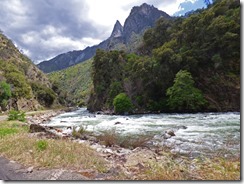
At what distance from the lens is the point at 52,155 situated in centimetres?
552

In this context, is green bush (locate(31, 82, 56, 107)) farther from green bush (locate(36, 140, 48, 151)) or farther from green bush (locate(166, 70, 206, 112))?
green bush (locate(36, 140, 48, 151))

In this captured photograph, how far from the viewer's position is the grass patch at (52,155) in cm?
508

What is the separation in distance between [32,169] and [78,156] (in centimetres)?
94

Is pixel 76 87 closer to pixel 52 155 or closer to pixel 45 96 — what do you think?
Result: pixel 45 96

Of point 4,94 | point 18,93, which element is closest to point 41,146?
point 4,94

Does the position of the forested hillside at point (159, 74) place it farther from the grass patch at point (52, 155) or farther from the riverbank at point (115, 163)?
the grass patch at point (52, 155)

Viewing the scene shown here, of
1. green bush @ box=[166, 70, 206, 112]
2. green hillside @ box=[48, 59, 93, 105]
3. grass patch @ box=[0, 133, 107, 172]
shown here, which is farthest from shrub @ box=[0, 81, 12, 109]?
grass patch @ box=[0, 133, 107, 172]

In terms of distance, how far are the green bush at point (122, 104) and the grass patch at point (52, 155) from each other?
19.4 meters

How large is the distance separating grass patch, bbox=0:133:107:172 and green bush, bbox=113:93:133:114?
1943 cm

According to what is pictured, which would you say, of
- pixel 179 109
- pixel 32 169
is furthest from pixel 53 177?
pixel 179 109

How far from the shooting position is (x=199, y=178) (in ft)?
11.9

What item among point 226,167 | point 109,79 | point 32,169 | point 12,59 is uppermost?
point 12,59

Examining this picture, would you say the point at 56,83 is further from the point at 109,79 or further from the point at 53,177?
the point at 53,177

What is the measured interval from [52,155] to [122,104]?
832 inches
